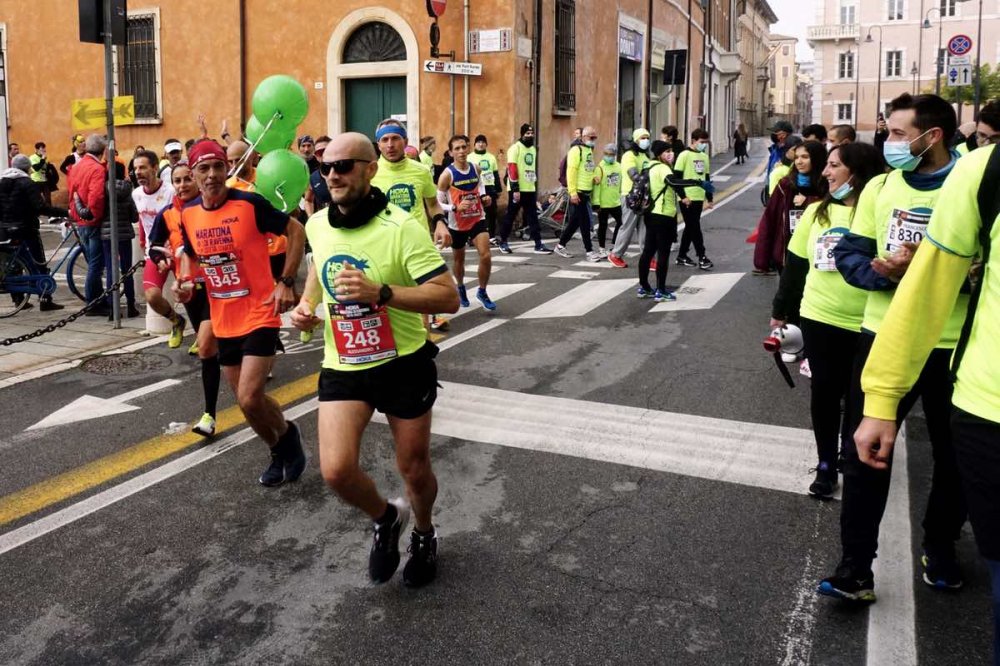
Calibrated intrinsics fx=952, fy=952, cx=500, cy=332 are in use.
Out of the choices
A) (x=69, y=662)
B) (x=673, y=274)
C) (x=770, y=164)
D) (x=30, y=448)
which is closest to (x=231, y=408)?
(x=30, y=448)

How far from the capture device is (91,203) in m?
10.1

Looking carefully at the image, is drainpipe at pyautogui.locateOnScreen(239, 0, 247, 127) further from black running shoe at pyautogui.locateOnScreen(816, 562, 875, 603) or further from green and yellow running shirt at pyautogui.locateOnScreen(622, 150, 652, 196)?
black running shoe at pyautogui.locateOnScreen(816, 562, 875, 603)

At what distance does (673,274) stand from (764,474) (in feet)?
26.5

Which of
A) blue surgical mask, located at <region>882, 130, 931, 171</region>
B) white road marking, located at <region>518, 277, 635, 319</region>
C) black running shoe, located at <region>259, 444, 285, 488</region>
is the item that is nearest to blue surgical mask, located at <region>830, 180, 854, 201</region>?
blue surgical mask, located at <region>882, 130, 931, 171</region>

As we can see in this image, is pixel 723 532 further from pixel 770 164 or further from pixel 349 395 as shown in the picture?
pixel 770 164

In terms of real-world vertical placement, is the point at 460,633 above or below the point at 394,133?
below

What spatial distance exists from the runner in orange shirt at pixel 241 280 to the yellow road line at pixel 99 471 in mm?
836

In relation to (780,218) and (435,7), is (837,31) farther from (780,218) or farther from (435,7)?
(780,218)

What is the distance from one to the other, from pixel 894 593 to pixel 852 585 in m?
0.28

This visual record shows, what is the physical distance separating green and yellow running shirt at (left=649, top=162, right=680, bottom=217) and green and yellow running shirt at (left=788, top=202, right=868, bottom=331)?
5767 mm

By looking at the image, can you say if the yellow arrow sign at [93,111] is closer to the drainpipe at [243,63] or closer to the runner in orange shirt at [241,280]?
the runner in orange shirt at [241,280]

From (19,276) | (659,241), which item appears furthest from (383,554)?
(19,276)

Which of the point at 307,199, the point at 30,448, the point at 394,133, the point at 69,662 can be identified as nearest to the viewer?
the point at 69,662

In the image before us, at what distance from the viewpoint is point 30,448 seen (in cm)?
583
